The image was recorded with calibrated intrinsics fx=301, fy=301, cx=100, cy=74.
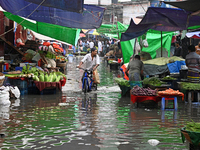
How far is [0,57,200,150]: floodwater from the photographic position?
4883 millimetres

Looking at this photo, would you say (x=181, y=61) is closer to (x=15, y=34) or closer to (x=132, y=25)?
(x=132, y=25)

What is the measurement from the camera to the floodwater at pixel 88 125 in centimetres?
488

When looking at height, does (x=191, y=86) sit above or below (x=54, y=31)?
below

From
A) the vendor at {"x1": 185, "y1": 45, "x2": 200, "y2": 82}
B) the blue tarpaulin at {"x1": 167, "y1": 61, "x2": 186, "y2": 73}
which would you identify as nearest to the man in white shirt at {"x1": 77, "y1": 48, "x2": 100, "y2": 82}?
the blue tarpaulin at {"x1": 167, "y1": 61, "x2": 186, "y2": 73}

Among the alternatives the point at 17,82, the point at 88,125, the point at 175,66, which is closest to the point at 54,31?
the point at 17,82

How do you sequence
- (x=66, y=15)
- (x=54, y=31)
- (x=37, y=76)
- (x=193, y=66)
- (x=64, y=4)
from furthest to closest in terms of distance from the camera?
(x=54, y=31), (x=66, y=15), (x=37, y=76), (x=193, y=66), (x=64, y=4)

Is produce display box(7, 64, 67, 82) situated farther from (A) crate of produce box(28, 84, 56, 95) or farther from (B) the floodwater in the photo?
(B) the floodwater

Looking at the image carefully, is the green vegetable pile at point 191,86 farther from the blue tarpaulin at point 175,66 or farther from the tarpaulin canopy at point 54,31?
the tarpaulin canopy at point 54,31

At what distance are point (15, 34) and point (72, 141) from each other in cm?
1472

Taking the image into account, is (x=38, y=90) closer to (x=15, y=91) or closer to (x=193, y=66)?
(x=15, y=91)

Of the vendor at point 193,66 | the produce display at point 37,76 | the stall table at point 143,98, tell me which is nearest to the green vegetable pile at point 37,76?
the produce display at point 37,76

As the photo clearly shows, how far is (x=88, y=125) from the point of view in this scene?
621 cm

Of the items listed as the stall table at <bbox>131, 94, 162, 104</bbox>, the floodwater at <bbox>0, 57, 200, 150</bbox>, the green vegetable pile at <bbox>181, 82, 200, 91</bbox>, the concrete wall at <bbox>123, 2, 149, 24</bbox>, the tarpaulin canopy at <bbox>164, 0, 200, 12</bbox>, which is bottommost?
the floodwater at <bbox>0, 57, 200, 150</bbox>

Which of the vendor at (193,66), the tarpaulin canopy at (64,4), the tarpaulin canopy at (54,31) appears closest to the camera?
the tarpaulin canopy at (64,4)
